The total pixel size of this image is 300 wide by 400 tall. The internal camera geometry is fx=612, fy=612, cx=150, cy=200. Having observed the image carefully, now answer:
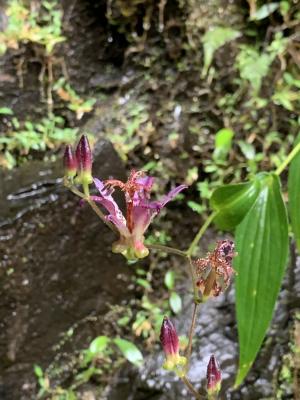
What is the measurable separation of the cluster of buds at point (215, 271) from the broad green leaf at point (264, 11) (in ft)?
4.73

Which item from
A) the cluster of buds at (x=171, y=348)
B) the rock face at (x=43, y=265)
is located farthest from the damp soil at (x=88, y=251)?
the cluster of buds at (x=171, y=348)

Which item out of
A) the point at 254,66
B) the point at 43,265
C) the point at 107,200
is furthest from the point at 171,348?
the point at 254,66

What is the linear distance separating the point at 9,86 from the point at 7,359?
2.57 ft

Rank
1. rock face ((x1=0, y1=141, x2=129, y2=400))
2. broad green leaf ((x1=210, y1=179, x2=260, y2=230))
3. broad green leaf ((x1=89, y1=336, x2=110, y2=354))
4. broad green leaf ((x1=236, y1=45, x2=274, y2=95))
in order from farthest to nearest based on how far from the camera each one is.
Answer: broad green leaf ((x1=236, y1=45, x2=274, y2=95))
broad green leaf ((x1=89, y1=336, x2=110, y2=354))
rock face ((x1=0, y1=141, x2=129, y2=400))
broad green leaf ((x1=210, y1=179, x2=260, y2=230))

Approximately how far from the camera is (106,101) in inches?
80.3

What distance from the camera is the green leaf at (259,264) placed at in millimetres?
965

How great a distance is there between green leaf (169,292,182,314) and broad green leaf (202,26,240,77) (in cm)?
76

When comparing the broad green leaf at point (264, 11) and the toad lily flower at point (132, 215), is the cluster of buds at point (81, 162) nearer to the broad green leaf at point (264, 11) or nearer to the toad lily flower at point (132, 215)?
the toad lily flower at point (132, 215)

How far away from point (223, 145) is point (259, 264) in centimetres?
113

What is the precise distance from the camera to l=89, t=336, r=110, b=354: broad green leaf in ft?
5.98

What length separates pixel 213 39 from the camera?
205 cm

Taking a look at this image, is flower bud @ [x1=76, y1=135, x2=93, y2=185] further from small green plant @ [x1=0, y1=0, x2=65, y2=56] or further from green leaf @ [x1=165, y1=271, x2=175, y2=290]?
green leaf @ [x1=165, y1=271, x2=175, y2=290]

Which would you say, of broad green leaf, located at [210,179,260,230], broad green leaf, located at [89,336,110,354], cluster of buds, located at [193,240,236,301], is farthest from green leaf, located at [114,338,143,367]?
cluster of buds, located at [193,240,236,301]

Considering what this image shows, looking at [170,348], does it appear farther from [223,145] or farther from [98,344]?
[223,145]
